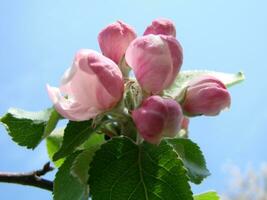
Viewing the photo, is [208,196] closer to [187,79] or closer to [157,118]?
[187,79]

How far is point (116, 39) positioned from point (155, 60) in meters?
0.13

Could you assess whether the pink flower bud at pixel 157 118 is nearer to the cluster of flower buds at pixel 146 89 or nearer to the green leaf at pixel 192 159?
the cluster of flower buds at pixel 146 89

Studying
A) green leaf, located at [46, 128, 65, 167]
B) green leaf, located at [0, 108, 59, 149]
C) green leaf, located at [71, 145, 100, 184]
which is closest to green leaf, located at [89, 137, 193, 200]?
green leaf, located at [71, 145, 100, 184]

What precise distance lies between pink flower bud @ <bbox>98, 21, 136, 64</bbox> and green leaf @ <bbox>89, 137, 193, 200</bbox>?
Result: 0.15 metres

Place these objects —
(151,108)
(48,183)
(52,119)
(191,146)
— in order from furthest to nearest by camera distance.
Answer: (48,183), (191,146), (52,119), (151,108)

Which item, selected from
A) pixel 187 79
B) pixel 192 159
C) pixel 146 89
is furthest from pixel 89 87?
pixel 192 159

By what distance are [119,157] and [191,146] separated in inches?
8.7

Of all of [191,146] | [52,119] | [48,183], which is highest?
[52,119]

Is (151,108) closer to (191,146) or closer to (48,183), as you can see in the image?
(191,146)

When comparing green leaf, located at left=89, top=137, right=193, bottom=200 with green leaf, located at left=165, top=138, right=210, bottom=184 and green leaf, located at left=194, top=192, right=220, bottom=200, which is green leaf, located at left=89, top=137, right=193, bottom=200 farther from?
green leaf, located at left=194, top=192, right=220, bottom=200

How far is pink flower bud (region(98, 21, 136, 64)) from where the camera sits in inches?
38.6

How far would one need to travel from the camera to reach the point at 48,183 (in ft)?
4.02

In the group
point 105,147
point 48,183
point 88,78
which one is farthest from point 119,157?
point 48,183

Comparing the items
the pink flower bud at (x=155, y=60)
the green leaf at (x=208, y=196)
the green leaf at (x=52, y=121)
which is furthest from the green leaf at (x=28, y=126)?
the green leaf at (x=208, y=196)
